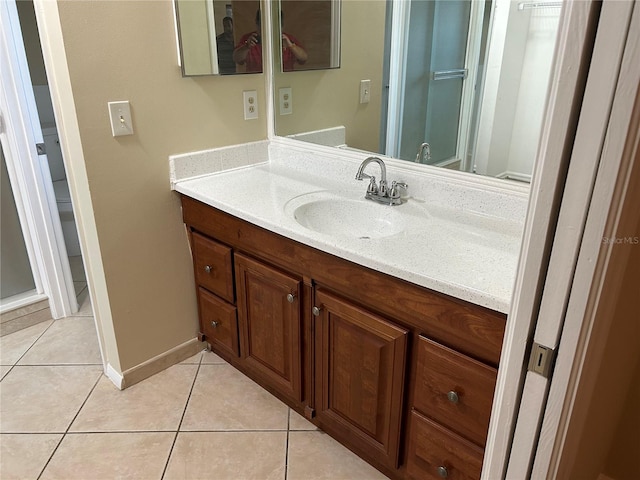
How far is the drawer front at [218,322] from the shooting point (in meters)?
2.02

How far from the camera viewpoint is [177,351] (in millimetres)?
2211

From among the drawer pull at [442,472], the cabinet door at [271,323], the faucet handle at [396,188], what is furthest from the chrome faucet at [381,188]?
the drawer pull at [442,472]

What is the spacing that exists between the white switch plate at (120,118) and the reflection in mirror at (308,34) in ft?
2.34

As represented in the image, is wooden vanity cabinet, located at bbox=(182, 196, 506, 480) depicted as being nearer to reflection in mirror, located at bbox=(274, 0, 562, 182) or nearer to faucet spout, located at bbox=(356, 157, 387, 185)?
faucet spout, located at bbox=(356, 157, 387, 185)

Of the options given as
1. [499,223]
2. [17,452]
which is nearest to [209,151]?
[499,223]

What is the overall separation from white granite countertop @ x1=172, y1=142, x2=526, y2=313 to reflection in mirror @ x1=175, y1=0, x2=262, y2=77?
44 centimetres

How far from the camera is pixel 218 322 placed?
2.11 meters

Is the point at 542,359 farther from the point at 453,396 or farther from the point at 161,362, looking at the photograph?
the point at 161,362

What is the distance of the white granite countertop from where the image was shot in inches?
47.1

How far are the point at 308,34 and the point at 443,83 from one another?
2.35 ft

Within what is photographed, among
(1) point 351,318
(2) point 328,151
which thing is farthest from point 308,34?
(1) point 351,318

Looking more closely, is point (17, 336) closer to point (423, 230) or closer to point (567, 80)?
point (423, 230)

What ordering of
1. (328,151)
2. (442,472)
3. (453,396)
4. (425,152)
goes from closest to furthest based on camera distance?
(453,396), (442,472), (425,152), (328,151)

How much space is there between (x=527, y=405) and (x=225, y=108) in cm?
170
